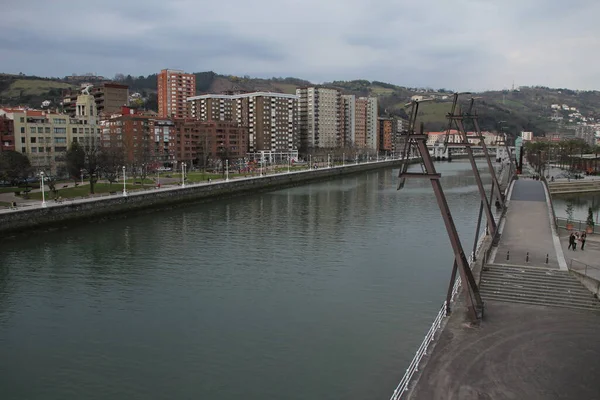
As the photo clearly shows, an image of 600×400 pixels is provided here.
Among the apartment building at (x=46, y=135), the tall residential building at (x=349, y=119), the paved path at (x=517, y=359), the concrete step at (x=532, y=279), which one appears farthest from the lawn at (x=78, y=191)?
the tall residential building at (x=349, y=119)

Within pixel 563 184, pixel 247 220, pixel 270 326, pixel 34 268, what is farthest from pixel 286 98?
pixel 270 326

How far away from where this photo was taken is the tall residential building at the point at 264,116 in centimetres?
11450

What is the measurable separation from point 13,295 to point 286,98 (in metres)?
102

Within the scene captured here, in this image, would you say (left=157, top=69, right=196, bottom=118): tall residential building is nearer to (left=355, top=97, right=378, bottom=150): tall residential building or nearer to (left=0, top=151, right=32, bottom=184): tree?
(left=355, top=97, right=378, bottom=150): tall residential building

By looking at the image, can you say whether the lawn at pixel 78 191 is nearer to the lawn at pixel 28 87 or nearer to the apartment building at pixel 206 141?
the apartment building at pixel 206 141

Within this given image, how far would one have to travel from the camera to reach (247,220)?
38750 millimetres

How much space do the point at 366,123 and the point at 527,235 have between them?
126 meters

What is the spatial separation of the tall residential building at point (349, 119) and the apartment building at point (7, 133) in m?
85.4

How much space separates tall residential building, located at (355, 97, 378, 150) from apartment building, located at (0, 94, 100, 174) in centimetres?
8023

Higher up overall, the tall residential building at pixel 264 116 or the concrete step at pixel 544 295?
the tall residential building at pixel 264 116

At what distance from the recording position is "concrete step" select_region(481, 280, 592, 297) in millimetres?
15664

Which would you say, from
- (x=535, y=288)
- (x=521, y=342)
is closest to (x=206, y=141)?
(x=535, y=288)

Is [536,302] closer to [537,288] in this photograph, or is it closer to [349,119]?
[537,288]

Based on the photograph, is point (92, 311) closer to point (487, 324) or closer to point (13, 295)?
point (13, 295)
